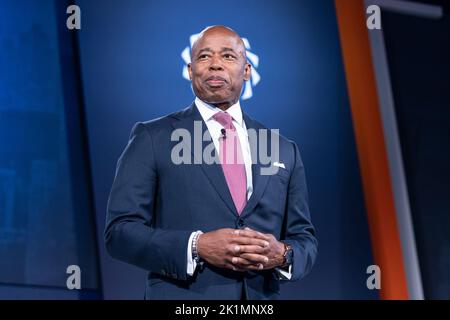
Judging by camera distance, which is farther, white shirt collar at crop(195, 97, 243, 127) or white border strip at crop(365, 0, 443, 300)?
white border strip at crop(365, 0, 443, 300)

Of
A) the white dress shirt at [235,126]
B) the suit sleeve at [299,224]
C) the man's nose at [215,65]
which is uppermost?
the man's nose at [215,65]

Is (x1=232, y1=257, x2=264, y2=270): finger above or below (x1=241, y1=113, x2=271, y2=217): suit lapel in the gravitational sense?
below

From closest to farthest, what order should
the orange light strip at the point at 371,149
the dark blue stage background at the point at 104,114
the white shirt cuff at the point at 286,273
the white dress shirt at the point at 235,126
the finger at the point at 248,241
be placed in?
the finger at the point at 248,241, the white shirt cuff at the point at 286,273, the white dress shirt at the point at 235,126, the dark blue stage background at the point at 104,114, the orange light strip at the point at 371,149

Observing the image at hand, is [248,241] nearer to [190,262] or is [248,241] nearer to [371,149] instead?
[190,262]

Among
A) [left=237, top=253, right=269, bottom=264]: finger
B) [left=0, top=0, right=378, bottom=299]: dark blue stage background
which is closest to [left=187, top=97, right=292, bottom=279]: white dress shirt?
[left=237, top=253, right=269, bottom=264]: finger

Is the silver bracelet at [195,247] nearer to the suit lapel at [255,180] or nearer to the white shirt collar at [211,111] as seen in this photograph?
the suit lapel at [255,180]

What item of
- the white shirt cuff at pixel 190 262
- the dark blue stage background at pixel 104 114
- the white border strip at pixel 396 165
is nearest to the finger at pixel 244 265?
the white shirt cuff at pixel 190 262

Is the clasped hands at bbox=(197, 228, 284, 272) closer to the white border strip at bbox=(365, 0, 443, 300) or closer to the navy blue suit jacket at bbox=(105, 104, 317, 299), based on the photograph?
the navy blue suit jacket at bbox=(105, 104, 317, 299)

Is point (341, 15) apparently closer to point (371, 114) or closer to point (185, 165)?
point (371, 114)

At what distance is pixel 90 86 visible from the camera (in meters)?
2.92

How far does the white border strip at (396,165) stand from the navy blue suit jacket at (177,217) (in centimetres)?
163

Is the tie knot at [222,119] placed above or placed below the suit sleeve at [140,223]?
above

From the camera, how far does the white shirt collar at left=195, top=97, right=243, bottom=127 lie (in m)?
1.88

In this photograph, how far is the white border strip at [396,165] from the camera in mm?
3309
